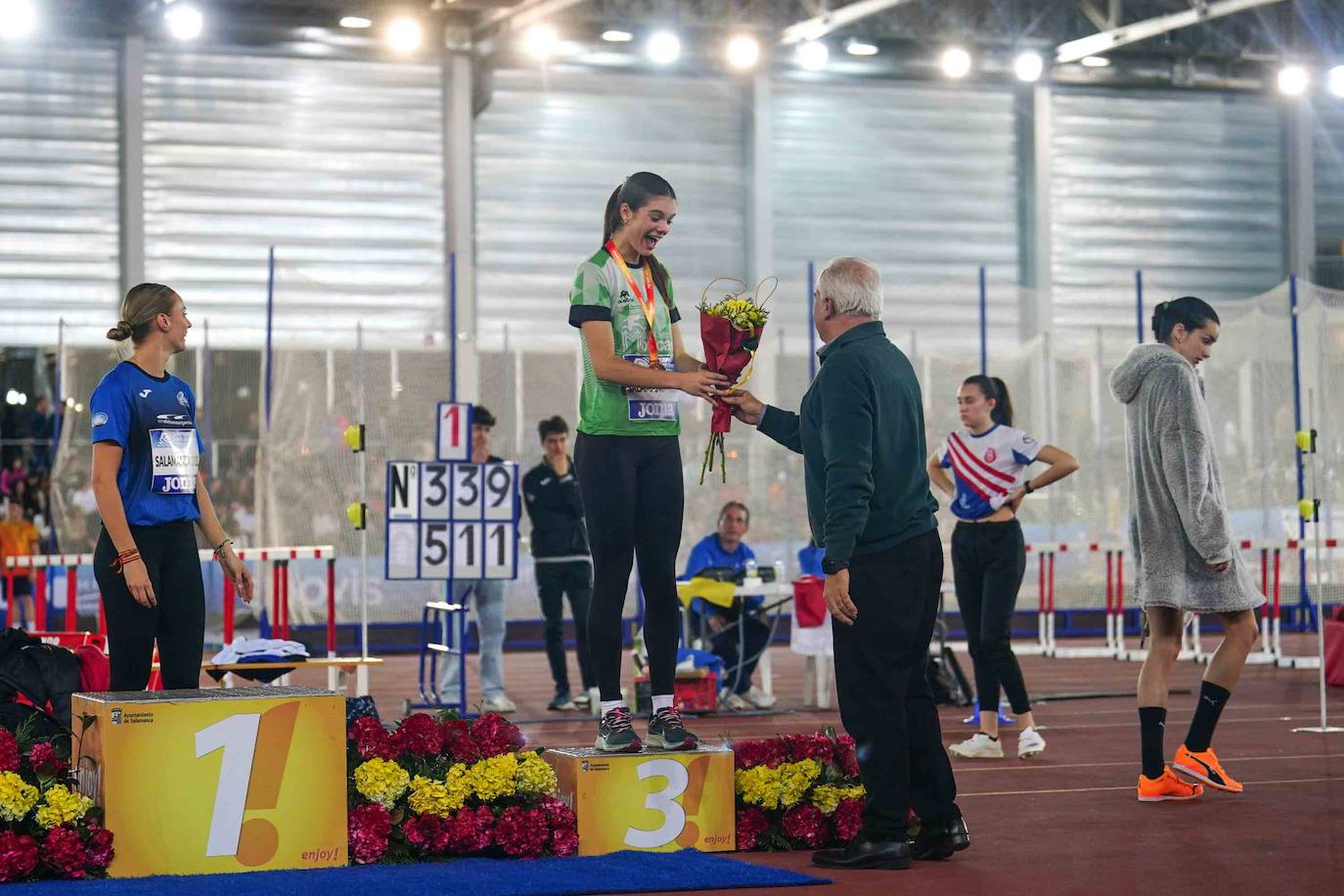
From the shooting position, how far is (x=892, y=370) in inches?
183

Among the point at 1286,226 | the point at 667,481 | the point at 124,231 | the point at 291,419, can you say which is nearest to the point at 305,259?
the point at 124,231

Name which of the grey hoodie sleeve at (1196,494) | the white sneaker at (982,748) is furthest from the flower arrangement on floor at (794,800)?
the white sneaker at (982,748)

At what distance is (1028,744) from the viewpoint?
286 inches

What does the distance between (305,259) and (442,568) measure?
339 inches

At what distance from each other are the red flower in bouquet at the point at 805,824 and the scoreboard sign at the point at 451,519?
414cm

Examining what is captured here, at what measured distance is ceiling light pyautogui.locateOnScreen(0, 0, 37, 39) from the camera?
Result: 15.9 m

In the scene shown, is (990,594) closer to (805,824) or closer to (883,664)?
(805,824)

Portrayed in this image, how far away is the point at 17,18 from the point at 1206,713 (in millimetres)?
13586

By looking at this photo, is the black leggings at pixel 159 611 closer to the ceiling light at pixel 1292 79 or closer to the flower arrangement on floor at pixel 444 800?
the flower arrangement on floor at pixel 444 800

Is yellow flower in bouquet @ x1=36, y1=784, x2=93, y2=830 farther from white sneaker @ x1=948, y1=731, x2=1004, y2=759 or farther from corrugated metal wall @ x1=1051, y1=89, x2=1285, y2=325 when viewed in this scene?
corrugated metal wall @ x1=1051, y1=89, x2=1285, y2=325

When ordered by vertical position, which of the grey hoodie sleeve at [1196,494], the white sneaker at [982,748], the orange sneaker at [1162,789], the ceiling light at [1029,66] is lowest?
the white sneaker at [982,748]

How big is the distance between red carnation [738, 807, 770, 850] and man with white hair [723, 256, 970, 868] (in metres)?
0.28

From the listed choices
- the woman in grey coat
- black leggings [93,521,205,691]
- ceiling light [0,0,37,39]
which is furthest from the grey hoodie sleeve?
ceiling light [0,0,37,39]

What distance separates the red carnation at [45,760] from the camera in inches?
177
